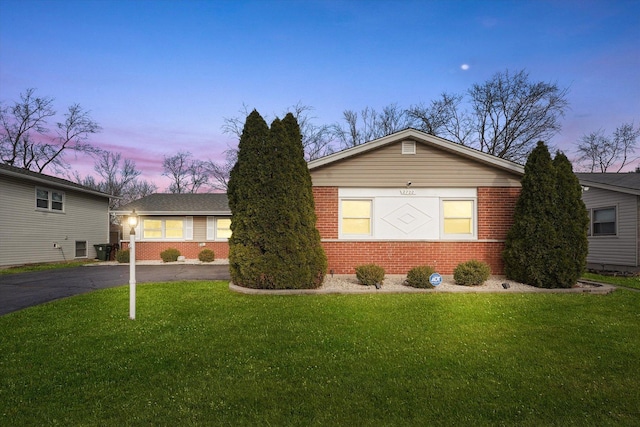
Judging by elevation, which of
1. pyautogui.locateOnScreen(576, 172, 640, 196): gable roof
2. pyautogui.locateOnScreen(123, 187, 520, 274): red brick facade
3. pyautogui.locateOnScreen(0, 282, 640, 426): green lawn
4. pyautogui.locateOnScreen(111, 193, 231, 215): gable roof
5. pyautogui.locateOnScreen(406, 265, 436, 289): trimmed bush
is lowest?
pyautogui.locateOnScreen(0, 282, 640, 426): green lawn

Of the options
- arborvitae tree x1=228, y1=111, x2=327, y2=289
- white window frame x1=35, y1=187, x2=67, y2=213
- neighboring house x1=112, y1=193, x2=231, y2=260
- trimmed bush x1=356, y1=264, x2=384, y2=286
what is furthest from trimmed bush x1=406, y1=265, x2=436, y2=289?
white window frame x1=35, y1=187, x2=67, y2=213

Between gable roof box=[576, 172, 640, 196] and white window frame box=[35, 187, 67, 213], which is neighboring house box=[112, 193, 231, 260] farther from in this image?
gable roof box=[576, 172, 640, 196]

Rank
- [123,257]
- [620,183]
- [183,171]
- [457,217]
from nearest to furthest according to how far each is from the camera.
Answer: [457,217]
[620,183]
[123,257]
[183,171]

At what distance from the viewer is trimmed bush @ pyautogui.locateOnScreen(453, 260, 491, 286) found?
9898 mm

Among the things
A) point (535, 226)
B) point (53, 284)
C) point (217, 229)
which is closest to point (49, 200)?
point (217, 229)

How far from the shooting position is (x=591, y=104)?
18688mm

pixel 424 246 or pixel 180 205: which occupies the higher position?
pixel 180 205

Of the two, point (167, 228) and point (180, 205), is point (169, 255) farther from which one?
point (180, 205)

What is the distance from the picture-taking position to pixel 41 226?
1892 centimetres

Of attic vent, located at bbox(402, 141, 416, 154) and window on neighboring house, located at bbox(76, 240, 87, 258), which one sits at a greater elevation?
attic vent, located at bbox(402, 141, 416, 154)

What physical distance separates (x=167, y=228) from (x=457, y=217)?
1625cm

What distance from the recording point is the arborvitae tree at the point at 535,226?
991 centimetres

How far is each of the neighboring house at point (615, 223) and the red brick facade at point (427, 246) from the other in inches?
217

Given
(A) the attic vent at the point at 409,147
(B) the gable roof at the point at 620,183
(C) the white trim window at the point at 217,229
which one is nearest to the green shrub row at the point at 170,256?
(C) the white trim window at the point at 217,229
